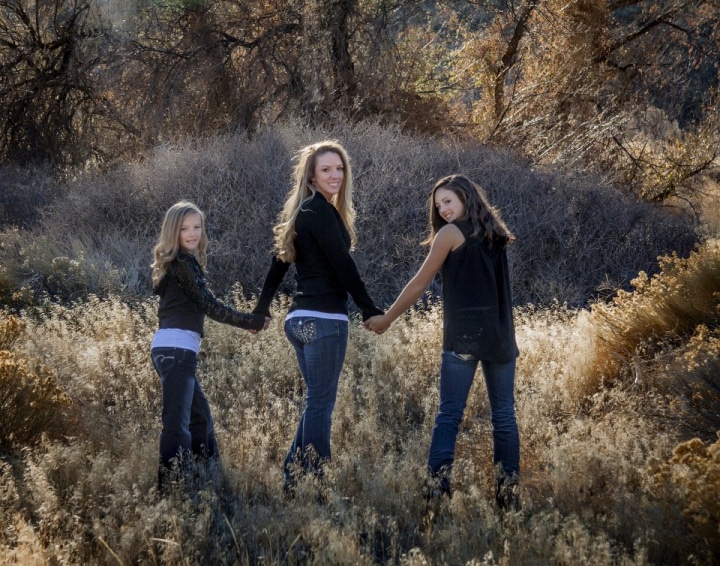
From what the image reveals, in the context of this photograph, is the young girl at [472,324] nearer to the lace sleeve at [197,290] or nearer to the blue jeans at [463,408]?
the blue jeans at [463,408]

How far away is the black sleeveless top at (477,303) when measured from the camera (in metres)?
3.85

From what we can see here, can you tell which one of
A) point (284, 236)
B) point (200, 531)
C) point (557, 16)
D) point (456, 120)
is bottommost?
point (200, 531)

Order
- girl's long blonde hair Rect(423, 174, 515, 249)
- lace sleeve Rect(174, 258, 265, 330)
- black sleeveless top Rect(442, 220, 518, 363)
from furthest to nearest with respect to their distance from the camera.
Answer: lace sleeve Rect(174, 258, 265, 330), girl's long blonde hair Rect(423, 174, 515, 249), black sleeveless top Rect(442, 220, 518, 363)

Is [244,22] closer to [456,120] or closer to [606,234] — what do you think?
[456,120]

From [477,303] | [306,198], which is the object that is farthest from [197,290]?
[477,303]

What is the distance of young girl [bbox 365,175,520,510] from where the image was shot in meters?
3.87

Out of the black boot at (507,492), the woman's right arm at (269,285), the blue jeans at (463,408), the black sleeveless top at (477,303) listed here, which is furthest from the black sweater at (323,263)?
the black boot at (507,492)

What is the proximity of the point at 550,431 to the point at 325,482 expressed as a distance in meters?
1.56

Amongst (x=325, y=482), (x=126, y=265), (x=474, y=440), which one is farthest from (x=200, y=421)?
(x=126, y=265)

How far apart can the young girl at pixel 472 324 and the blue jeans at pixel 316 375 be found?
50 cm

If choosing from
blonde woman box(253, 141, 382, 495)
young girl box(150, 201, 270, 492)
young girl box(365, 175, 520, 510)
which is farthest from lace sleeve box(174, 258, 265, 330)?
young girl box(365, 175, 520, 510)

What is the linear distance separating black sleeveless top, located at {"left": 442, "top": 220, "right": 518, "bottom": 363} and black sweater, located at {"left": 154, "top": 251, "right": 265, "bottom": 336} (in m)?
Result: 1.09

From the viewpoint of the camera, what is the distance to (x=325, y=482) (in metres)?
4.03

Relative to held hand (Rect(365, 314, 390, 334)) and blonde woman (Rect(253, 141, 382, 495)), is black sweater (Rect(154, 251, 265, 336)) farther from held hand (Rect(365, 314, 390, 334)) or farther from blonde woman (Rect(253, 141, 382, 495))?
held hand (Rect(365, 314, 390, 334))
